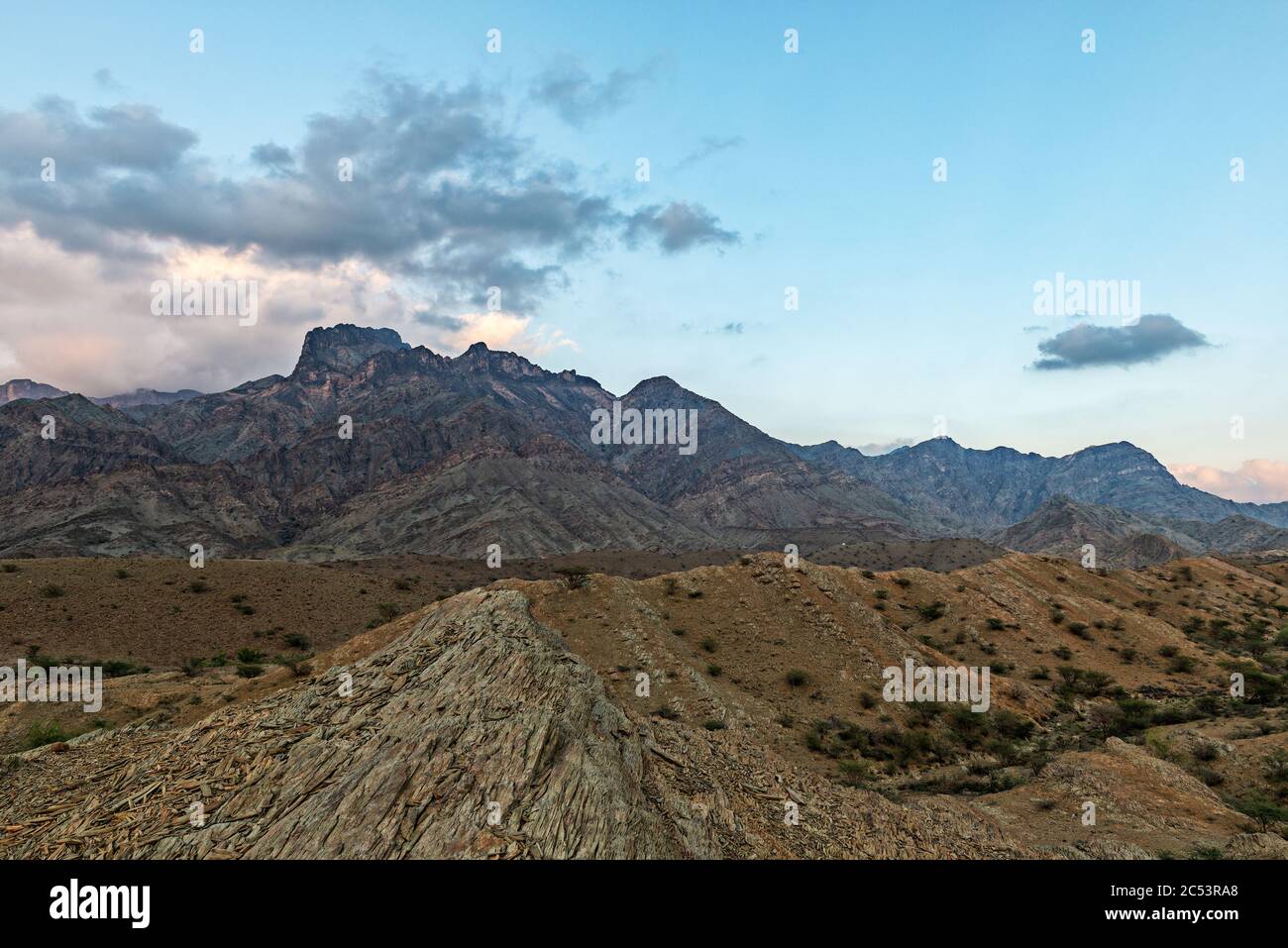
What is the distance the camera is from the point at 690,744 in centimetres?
1622

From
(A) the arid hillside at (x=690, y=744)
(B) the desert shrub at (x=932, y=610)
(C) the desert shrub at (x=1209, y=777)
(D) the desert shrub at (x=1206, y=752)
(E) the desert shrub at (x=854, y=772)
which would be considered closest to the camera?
(A) the arid hillside at (x=690, y=744)

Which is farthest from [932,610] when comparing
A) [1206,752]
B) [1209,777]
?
[1209,777]

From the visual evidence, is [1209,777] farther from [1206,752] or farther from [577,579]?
[577,579]

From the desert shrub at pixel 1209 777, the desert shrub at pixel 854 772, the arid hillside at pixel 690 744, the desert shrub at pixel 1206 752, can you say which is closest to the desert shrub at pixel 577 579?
the arid hillside at pixel 690 744

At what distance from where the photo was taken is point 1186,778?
18750 mm

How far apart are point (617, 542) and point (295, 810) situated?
578ft

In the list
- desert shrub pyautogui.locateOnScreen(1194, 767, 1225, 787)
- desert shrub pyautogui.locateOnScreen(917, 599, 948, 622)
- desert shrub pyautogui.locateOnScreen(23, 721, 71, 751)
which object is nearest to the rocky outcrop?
desert shrub pyautogui.locateOnScreen(23, 721, 71, 751)

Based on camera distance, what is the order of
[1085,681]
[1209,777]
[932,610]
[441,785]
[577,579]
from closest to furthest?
[441,785] → [1209,777] → [1085,681] → [577,579] → [932,610]

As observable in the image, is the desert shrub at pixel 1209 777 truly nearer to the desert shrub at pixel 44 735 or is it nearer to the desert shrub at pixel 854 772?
the desert shrub at pixel 854 772

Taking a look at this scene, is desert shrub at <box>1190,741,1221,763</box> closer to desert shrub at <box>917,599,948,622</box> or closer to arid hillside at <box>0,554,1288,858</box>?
arid hillside at <box>0,554,1288,858</box>

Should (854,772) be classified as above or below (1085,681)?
above

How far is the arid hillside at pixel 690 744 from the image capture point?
26.3ft

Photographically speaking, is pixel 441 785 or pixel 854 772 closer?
pixel 441 785
